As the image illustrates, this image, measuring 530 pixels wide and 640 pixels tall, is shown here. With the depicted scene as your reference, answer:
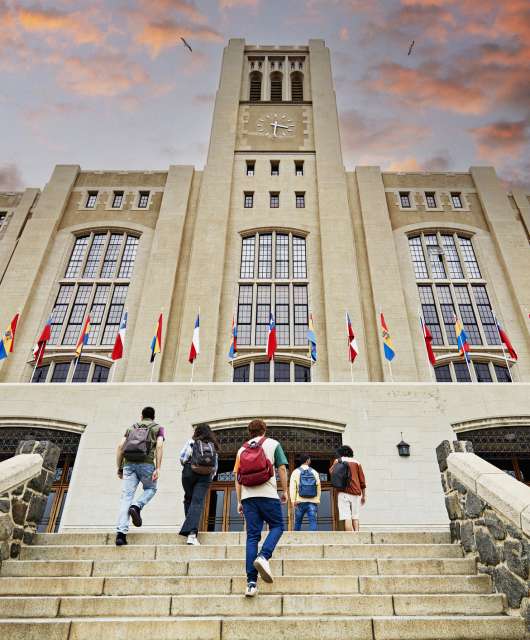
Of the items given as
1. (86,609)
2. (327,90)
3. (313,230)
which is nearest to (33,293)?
(313,230)

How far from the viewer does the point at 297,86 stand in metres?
33.0

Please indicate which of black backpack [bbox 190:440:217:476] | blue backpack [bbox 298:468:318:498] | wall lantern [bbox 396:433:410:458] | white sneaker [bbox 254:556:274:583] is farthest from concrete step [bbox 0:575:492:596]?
wall lantern [bbox 396:433:410:458]

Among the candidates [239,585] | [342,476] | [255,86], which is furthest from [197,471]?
[255,86]

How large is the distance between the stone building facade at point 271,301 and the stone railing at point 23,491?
194 inches

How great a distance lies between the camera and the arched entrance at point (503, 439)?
1295 cm

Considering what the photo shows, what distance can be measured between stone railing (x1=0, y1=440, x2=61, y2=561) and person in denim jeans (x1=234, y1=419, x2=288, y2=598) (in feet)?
10.7

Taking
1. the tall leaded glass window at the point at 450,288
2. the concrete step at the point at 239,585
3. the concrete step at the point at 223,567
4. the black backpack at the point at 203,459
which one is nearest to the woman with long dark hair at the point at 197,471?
the black backpack at the point at 203,459

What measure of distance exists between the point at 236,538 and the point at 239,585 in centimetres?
181

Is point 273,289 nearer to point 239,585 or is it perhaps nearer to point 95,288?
point 95,288

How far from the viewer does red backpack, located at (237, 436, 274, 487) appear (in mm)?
4906

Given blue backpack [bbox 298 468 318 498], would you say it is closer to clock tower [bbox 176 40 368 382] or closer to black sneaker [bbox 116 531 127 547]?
black sneaker [bbox 116 531 127 547]

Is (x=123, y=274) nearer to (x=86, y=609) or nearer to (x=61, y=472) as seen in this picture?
(x=61, y=472)

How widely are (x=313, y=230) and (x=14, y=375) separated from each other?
1580 cm

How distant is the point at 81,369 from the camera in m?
20.5
